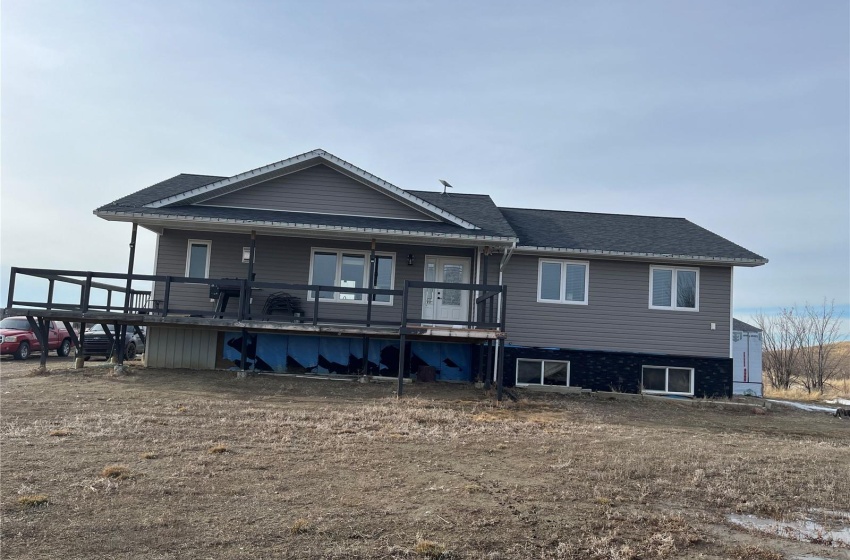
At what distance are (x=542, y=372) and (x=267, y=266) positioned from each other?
7223 millimetres

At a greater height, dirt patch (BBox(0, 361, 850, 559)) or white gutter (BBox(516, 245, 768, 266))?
white gutter (BBox(516, 245, 768, 266))

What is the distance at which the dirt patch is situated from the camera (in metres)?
5.08

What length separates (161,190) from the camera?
1645 cm

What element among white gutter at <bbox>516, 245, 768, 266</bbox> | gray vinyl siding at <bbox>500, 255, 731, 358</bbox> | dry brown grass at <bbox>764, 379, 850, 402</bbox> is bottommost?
dry brown grass at <bbox>764, 379, 850, 402</bbox>

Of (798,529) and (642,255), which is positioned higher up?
(642,255)

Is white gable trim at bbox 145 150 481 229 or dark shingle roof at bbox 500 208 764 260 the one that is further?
dark shingle roof at bbox 500 208 764 260

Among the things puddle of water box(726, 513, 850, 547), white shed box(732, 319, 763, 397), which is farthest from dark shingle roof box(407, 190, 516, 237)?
white shed box(732, 319, 763, 397)

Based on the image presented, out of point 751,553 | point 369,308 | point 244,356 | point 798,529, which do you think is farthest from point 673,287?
point 751,553

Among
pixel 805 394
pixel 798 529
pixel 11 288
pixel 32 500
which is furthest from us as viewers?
pixel 805 394

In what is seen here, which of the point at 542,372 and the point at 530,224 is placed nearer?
the point at 542,372

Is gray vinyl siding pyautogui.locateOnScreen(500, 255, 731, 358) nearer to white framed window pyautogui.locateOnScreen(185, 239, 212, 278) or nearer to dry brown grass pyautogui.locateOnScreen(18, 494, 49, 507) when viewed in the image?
white framed window pyautogui.locateOnScreen(185, 239, 212, 278)

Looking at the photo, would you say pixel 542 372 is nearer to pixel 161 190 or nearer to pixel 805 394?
pixel 161 190

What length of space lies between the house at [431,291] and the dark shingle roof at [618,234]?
0.08m

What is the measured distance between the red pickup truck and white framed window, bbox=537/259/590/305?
567 inches
